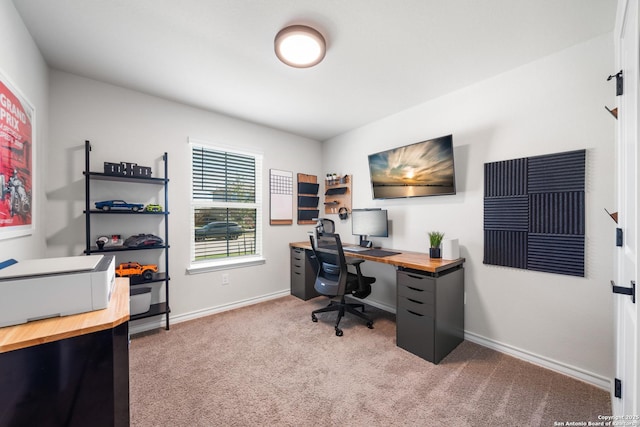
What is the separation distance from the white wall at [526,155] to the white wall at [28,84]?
10.8 feet

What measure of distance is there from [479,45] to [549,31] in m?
0.42

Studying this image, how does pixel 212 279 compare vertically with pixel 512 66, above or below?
below

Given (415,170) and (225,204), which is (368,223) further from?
(225,204)

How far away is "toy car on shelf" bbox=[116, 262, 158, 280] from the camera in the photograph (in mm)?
2326

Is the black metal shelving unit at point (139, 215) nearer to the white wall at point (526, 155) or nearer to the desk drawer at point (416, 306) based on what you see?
the desk drawer at point (416, 306)

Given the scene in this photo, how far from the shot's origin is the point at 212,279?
3.07 m

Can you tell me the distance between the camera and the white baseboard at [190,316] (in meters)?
2.57

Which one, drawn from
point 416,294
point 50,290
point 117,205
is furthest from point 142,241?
point 416,294

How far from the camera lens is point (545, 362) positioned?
6.55ft

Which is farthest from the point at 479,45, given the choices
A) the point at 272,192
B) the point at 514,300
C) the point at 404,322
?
the point at 272,192

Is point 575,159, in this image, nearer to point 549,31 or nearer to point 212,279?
point 549,31

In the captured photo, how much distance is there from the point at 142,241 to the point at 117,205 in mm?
401

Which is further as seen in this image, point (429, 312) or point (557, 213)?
point (429, 312)

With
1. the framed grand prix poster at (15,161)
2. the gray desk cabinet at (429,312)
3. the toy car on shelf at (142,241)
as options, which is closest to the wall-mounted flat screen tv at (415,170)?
the gray desk cabinet at (429,312)
